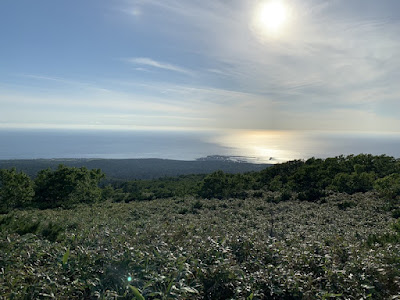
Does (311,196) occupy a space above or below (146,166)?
above

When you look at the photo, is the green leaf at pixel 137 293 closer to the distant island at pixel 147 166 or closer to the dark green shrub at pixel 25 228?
the dark green shrub at pixel 25 228

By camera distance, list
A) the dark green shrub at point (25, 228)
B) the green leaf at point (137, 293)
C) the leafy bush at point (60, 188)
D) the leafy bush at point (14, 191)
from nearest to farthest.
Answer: the green leaf at point (137, 293)
the dark green shrub at point (25, 228)
the leafy bush at point (14, 191)
the leafy bush at point (60, 188)

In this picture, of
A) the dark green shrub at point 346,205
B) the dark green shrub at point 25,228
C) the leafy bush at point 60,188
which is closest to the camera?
the dark green shrub at point 25,228

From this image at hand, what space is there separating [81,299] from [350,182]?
833 inches

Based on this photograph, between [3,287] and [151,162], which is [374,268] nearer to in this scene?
[3,287]

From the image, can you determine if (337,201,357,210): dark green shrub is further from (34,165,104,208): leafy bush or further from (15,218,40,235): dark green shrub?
(34,165,104,208): leafy bush

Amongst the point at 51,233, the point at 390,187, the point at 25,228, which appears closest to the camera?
the point at 51,233

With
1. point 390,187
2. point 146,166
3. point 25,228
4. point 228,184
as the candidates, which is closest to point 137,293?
point 25,228

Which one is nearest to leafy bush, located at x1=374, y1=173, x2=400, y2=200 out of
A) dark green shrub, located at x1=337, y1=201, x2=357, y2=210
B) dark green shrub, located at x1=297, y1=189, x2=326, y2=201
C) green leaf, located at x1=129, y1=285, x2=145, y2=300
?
dark green shrub, located at x1=337, y1=201, x2=357, y2=210

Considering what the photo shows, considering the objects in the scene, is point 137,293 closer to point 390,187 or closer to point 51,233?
point 51,233

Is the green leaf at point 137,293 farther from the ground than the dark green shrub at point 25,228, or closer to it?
farther from the ground

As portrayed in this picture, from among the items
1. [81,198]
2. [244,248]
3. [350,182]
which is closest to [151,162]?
[81,198]

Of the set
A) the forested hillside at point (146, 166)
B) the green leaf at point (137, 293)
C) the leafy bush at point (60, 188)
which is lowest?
the forested hillside at point (146, 166)

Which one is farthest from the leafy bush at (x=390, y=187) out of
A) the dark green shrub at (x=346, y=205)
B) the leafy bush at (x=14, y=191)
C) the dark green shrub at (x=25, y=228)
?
the leafy bush at (x=14, y=191)
